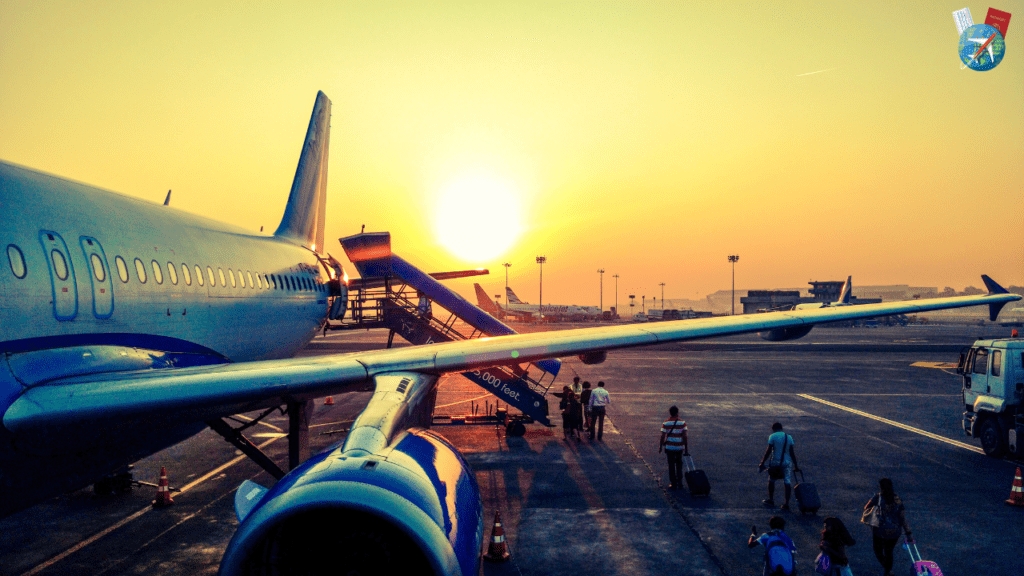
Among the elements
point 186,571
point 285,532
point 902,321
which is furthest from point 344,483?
point 902,321

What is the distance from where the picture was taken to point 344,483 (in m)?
4.52

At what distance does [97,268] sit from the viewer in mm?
6785

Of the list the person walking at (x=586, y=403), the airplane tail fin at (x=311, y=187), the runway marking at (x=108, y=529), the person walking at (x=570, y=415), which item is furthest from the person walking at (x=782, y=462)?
the airplane tail fin at (x=311, y=187)

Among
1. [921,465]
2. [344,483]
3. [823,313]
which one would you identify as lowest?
[921,465]

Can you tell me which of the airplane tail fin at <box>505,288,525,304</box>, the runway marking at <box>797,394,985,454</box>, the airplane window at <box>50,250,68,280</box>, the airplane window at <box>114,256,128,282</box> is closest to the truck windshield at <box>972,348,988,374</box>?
the runway marking at <box>797,394,985,454</box>

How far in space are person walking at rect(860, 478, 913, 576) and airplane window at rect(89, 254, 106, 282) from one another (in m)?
11.4

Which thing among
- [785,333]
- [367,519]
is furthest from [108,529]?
[785,333]

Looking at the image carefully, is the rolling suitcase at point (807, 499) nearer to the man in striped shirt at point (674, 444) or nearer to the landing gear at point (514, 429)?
the man in striped shirt at point (674, 444)

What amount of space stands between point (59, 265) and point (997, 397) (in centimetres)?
2221

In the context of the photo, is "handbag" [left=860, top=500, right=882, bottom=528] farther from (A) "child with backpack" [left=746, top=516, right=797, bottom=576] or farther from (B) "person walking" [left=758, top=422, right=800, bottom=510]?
(B) "person walking" [left=758, top=422, right=800, bottom=510]

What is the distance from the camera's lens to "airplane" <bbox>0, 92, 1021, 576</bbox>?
4684 millimetres

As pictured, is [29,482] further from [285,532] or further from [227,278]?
[227,278]

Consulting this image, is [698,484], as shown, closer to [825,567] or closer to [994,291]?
[825,567]

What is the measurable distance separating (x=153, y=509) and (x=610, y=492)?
33.5 ft
